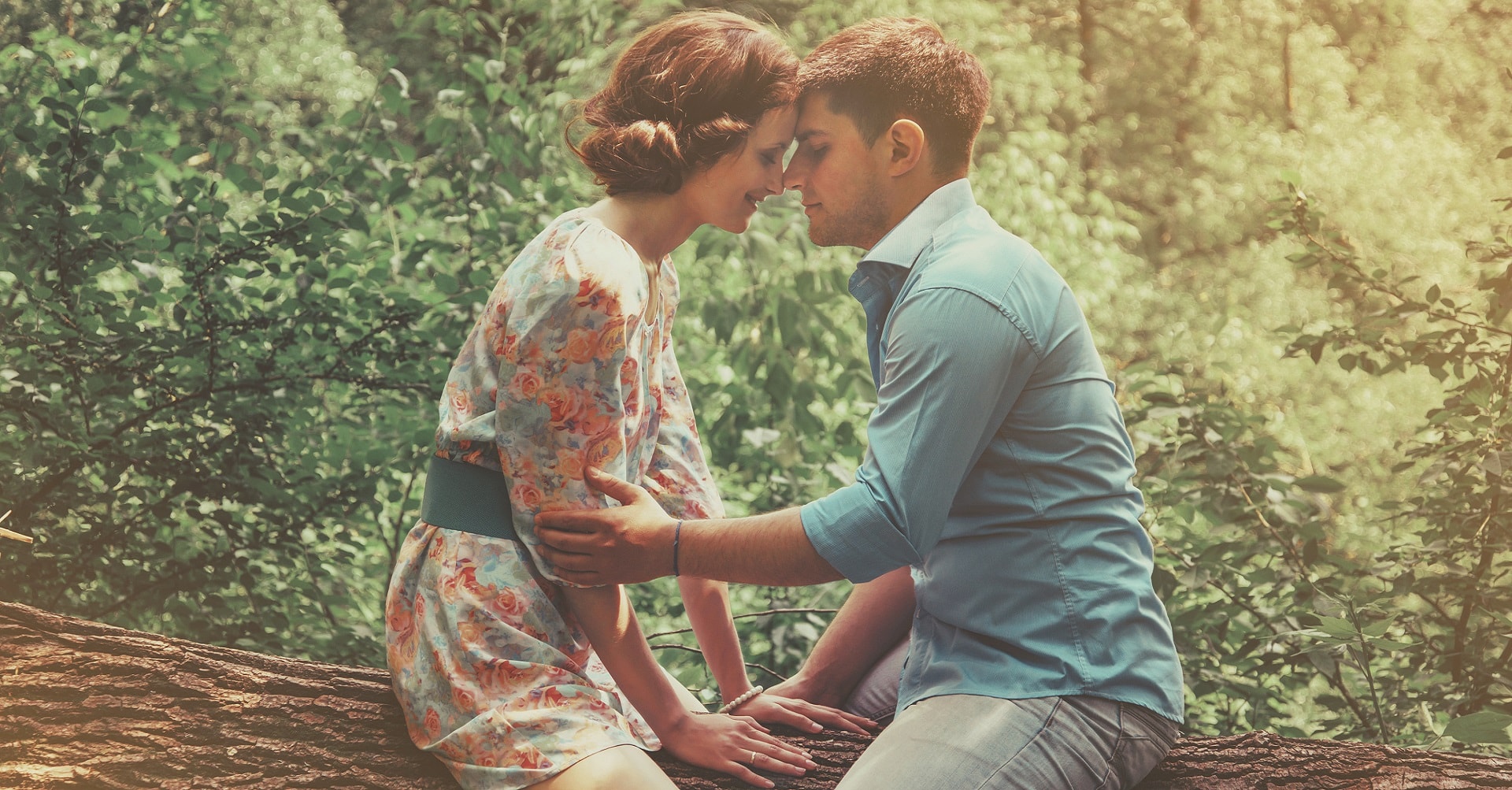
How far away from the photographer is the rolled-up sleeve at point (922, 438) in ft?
5.34

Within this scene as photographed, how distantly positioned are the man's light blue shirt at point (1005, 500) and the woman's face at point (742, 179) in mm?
392

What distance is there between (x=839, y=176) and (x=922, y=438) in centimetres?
68

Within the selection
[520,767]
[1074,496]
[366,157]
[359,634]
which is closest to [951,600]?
[1074,496]

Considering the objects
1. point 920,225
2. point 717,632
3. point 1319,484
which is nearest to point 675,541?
point 717,632

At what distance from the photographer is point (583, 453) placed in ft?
5.68

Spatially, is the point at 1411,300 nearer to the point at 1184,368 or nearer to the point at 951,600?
the point at 1184,368

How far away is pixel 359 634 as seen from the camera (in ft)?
11.4

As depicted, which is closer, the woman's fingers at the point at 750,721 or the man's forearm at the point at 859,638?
the woman's fingers at the point at 750,721

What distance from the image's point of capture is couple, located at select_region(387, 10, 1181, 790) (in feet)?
5.39

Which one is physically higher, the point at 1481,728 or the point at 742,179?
the point at 742,179

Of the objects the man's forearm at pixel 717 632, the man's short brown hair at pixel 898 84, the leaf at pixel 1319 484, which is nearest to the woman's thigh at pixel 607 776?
the man's forearm at pixel 717 632

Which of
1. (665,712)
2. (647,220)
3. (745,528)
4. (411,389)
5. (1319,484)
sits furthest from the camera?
(411,389)

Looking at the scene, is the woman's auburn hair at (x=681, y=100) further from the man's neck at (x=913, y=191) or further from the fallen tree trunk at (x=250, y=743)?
the fallen tree trunk at (x=250, y=743)

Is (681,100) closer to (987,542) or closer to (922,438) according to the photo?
(922,438)
